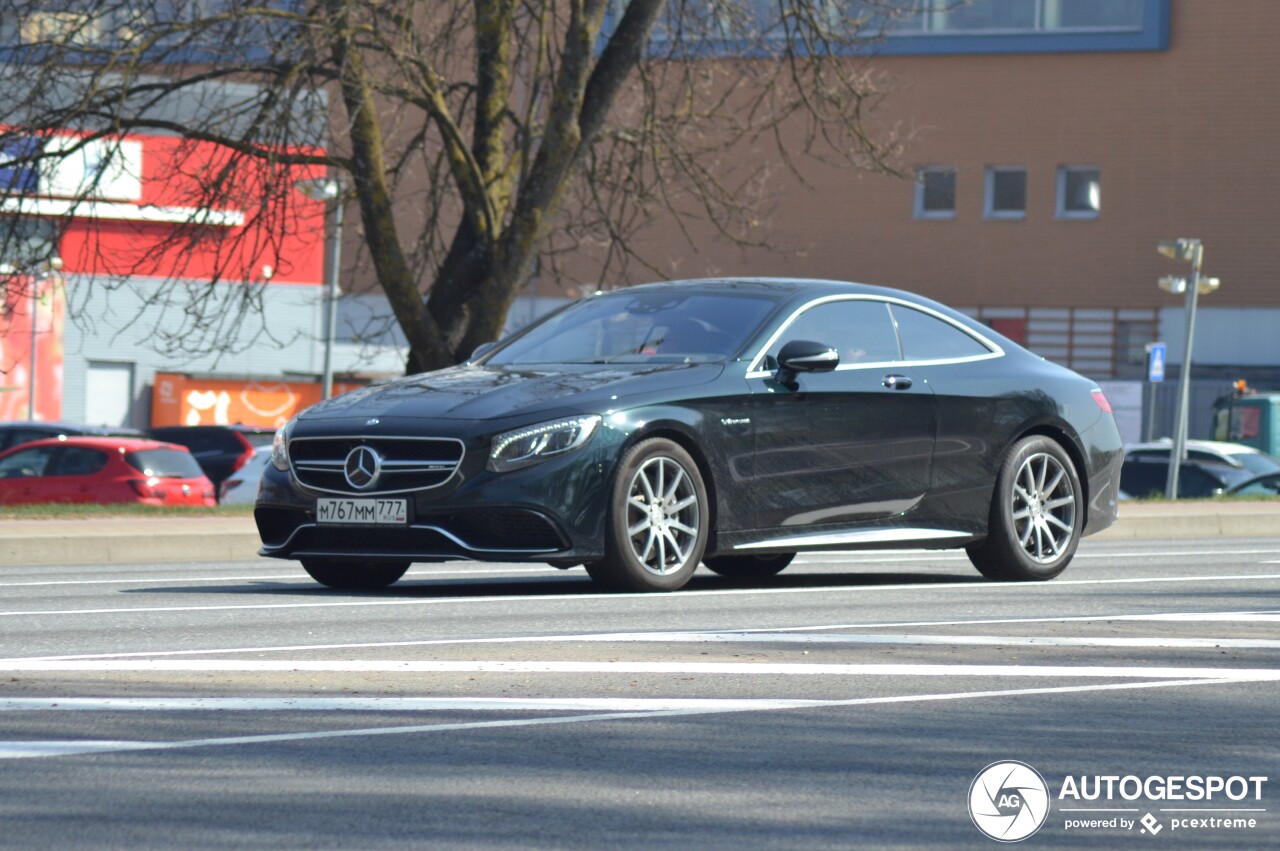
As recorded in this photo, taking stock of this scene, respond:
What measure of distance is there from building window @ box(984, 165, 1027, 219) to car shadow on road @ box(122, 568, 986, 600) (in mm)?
45053

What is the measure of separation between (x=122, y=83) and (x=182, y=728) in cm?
1384

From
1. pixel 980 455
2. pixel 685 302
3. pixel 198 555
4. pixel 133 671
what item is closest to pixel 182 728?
pixel 133 671

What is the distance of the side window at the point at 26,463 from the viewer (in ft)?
93.2

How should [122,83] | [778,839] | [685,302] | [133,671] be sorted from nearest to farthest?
[778,839] < [133,671] < [685,302] < [122,83]

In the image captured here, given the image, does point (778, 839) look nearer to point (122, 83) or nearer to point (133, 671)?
point (133, 671)

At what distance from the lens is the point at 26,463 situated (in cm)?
2861

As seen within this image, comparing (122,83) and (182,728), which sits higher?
(122,83)

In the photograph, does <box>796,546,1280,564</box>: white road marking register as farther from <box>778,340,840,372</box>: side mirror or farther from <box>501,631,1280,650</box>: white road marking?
<box>501,631,1280,650</box>: white road marking

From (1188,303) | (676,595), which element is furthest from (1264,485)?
(676,595)

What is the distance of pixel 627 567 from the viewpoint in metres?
9.95

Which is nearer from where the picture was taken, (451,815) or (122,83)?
(451,815)

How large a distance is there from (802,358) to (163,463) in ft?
61.8

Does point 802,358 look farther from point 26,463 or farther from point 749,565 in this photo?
point 26,463

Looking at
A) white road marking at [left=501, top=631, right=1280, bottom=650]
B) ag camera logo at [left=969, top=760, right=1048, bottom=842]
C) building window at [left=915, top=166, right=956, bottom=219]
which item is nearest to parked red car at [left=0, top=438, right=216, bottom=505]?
white road marking at [left=501, top=631, right=1280, bottom=650]
